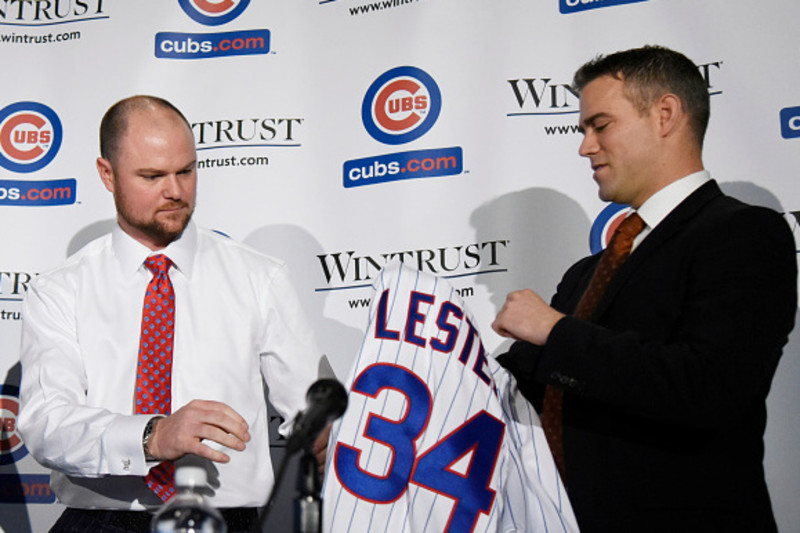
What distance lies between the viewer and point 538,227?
2.87 metres

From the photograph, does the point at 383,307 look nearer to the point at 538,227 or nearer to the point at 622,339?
the point at 622,339

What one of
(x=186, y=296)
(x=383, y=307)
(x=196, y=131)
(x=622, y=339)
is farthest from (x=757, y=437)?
(x=196, y=131)

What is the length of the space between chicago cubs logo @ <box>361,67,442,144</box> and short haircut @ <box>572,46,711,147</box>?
910 mm

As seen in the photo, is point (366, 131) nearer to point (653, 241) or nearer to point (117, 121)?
point (117, 121)

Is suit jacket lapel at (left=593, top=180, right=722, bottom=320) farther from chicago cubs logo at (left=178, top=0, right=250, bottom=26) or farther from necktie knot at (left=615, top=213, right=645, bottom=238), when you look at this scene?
chicago cubs logo at (left=178, top=0, right=250, bottom=26)

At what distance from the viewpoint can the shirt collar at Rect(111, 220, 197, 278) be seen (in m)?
2.39

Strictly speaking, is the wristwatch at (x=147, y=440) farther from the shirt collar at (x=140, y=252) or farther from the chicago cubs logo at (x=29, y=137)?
the chicago cubs logo at (x=29, y=137)

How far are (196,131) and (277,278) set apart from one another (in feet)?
3.01

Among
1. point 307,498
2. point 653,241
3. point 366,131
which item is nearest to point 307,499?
point 307,498

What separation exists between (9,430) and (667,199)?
222cm

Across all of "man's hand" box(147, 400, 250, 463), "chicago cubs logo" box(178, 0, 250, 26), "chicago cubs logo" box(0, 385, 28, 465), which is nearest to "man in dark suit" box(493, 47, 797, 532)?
"man's hand" box(147, 400, 250, 463)

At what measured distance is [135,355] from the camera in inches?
90.1

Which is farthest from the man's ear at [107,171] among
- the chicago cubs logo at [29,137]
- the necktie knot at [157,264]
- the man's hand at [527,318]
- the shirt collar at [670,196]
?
the shirt collar at [670,196]

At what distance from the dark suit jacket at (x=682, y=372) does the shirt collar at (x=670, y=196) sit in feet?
0.25
